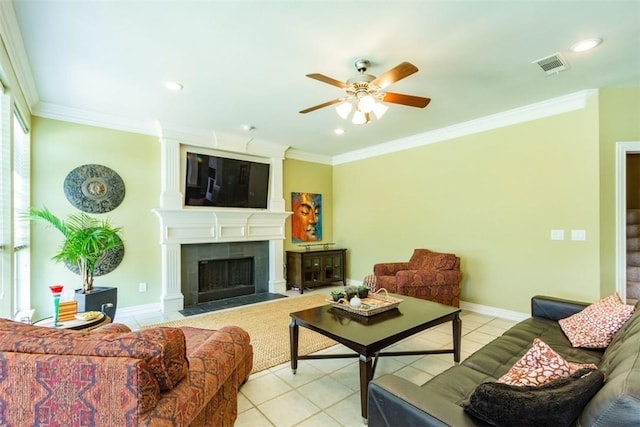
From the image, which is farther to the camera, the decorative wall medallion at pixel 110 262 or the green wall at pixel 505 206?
the decorative wall medallion at pixel 110 262

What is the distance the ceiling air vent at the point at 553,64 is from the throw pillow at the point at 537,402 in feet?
8.54

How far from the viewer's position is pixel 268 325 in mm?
3693

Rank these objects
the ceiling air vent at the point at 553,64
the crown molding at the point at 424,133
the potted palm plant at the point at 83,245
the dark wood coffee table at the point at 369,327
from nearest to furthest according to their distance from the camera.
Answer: the dark wood coffee table at the point at 369,327
the ceiling air vent at the point at 553,64
the potted palm plant at the point at 83,245
the crown molding at the point at 424,133

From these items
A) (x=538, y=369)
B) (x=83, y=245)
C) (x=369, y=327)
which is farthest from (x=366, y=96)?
(x=83, y=245)

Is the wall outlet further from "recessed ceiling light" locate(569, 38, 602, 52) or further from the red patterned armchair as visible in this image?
"recessed ceiling light" locate(569, 38, 602, 52)

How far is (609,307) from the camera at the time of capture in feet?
6.99

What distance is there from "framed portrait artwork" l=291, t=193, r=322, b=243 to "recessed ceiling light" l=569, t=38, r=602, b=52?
440 cm

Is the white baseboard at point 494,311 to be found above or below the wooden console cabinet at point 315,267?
below

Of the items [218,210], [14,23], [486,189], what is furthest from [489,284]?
[14,23]

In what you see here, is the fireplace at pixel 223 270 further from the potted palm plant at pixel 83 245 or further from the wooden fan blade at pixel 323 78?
the wooden fan blade at pixel 323 78

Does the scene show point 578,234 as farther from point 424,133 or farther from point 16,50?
point 16,50

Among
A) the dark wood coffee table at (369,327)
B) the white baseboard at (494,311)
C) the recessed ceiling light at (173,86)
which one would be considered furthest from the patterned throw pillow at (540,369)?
the recessed ceiling light at (173,86)

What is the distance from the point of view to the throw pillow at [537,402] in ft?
3.21

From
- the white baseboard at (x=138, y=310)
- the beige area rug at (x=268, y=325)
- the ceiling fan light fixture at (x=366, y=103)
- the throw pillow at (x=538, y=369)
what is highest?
the ceiling fan light fixture at (x=366, y=103)
